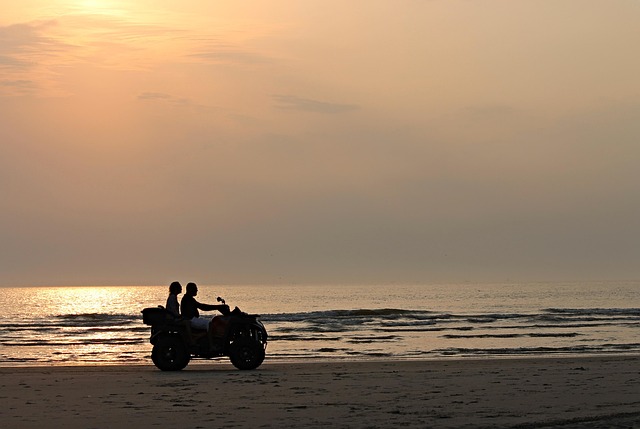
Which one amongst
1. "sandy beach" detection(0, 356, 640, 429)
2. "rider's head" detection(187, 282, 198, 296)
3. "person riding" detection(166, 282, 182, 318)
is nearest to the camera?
"sandy beach" detection(0, 356, 640, 429)

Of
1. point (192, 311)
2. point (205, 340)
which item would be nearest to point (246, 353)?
point (205, 340)

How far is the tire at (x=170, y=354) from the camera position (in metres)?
18.4

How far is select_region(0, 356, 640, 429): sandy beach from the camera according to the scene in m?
11.1

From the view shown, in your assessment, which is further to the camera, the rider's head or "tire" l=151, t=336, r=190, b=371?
"tire" l=151, t=336, r=190, b=371

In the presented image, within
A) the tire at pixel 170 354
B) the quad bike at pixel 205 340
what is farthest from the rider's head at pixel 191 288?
the tire at pixel 170 354

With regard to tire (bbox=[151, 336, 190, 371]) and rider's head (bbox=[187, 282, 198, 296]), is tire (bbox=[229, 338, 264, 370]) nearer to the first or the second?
tire (bbox=[151, 336, 190, 371])

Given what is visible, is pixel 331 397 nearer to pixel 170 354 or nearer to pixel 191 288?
pixel 191 288

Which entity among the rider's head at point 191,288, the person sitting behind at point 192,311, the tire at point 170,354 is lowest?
the tire at point 170,354

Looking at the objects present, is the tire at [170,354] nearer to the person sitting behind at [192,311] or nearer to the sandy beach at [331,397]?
the sandy beach at [331,397]

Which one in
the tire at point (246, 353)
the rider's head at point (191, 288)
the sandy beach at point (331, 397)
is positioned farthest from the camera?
the tire at point (246, 353)

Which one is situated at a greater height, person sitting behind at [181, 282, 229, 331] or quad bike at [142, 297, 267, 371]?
person sitting behind at [181, 282, 229, 331]

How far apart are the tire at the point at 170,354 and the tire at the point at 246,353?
93 centimetres

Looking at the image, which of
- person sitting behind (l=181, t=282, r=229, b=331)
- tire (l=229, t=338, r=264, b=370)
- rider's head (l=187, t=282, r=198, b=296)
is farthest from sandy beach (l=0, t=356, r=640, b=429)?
rider's head (l=187, t=282, r=198, b=296)

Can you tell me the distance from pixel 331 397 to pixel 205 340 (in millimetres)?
5238
